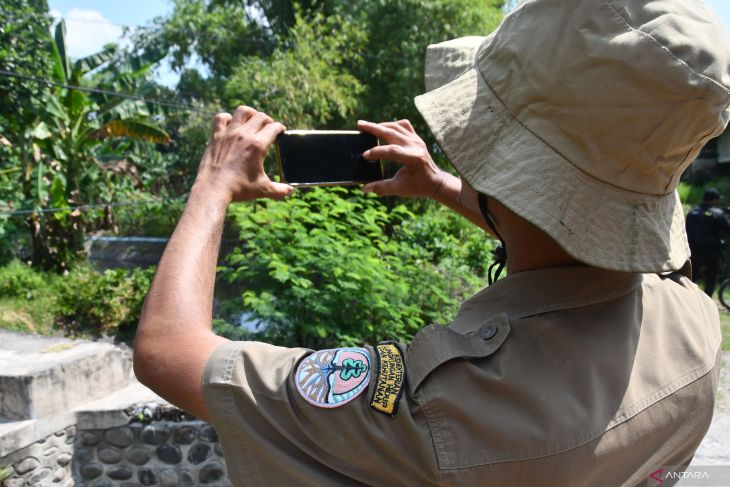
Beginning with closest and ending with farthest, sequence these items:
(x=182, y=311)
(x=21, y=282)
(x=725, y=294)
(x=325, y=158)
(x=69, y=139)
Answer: (x=182, y=311), (x=325, y=158), (x=21, y=282), (x=725, y=294), (x=69, y=139)

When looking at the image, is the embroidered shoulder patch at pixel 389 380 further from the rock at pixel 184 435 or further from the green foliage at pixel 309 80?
the green foliage at pixel 309 80

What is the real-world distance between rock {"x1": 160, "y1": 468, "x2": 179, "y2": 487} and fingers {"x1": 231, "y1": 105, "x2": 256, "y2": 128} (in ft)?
9.17

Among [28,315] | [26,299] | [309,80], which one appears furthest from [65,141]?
[309,80]

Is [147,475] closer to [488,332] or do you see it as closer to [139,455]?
[139,455]

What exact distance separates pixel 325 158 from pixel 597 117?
0.72m

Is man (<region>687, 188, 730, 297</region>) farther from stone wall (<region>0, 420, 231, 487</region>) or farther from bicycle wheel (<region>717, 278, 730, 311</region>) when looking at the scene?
stone wall (<region>0, 420, 231, 487</region>)

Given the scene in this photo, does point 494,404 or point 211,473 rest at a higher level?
point 494,404

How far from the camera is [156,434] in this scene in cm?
335

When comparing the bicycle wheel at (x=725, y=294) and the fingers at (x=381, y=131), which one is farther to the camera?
the bicycle wheel at (x=725, y=294)

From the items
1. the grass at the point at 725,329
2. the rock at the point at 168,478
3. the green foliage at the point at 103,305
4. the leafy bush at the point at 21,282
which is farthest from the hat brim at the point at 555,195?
the leafy bush at the point at 21,282

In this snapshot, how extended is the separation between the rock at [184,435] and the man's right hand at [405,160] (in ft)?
7.71

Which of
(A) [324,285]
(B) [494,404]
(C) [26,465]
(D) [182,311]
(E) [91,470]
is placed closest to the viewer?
(B) [494,404]

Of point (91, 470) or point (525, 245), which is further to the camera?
point (91, 470)

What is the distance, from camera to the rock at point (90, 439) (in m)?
3.46
